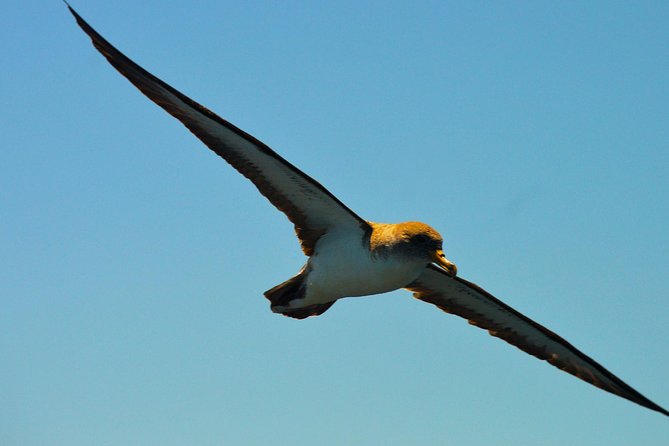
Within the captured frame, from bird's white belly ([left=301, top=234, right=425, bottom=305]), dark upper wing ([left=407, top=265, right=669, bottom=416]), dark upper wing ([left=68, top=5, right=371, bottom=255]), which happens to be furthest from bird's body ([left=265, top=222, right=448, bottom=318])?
dark upper wing ([left=407, top=265, right=669, bottom=416])

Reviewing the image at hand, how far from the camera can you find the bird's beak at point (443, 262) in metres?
15.4

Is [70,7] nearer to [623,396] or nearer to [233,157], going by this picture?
[233,157]

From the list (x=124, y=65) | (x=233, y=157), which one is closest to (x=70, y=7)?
(x=124, y=65)

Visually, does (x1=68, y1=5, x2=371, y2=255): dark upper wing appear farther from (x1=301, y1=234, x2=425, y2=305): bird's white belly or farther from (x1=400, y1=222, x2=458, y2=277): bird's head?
(x1=400, y1=222, x2=458, y2=277): bird's head

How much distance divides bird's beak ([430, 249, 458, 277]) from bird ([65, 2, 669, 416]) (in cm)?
1

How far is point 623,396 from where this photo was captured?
1880cm

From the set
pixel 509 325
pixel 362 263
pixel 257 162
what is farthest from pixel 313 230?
pixel 509 325

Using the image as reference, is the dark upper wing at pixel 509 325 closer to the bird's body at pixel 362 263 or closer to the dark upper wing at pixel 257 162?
the bird's body at pixel 362 263

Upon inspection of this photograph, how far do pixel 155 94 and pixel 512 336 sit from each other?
845 centimetres

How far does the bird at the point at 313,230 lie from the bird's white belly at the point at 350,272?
0.02 metres

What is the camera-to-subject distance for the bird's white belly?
15.8m

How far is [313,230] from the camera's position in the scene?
55.4 feet

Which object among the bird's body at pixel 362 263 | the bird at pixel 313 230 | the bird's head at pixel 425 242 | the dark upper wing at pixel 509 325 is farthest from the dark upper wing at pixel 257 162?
the dark upper wing at pixel 509 325

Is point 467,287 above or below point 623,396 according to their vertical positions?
above
